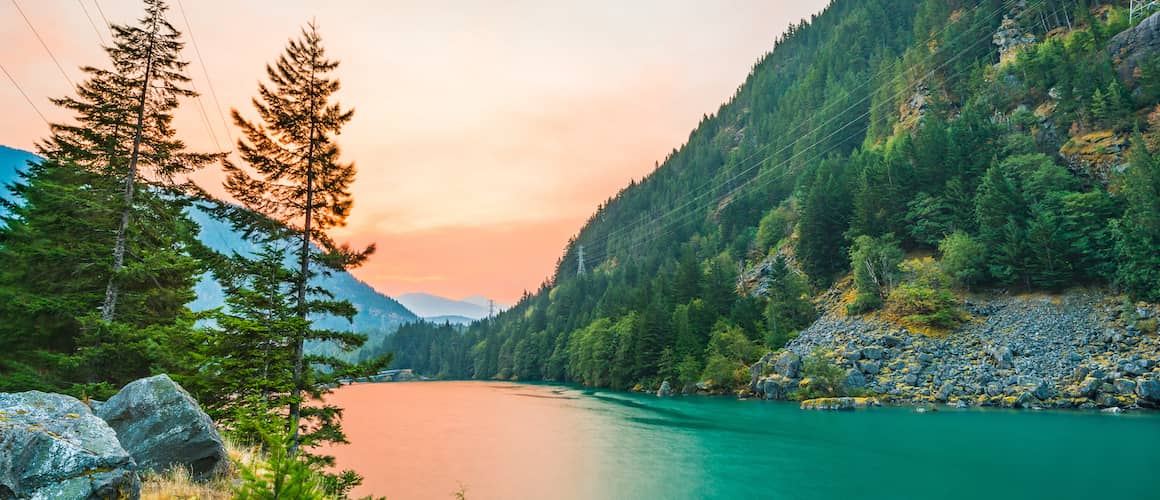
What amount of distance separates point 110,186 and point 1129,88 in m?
92.2

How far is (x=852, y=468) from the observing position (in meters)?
24.2

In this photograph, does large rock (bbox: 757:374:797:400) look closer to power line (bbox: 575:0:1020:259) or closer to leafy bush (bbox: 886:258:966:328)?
leafy bush (bbox: 886:258:966:328)

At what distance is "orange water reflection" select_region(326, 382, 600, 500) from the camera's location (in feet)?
74.8

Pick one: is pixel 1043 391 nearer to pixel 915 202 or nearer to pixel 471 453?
pixel 915 202

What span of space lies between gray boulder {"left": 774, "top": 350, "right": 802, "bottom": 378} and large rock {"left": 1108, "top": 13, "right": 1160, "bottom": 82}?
172 feet

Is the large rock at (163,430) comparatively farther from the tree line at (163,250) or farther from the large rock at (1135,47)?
the large rock at (1135,47)

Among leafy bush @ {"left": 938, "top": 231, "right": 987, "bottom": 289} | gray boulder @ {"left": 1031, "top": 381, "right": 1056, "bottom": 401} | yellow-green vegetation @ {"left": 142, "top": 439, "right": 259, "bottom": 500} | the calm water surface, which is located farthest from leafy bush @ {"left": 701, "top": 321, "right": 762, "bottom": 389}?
yellow-green vegetation @ {"left": 142, "top": 439, "right": 259, "bottom": 500}

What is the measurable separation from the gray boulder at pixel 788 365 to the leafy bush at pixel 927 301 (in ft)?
39.2

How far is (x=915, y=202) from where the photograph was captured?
220ft

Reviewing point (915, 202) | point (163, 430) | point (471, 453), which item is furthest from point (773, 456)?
point (915, 202)

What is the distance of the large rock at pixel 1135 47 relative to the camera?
58.6 m

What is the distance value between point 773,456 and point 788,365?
30406 millimetres

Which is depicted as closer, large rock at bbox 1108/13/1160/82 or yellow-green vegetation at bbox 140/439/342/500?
yellow-green vegetation at bbox 140/439/342/500

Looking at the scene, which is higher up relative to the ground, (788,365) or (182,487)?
(788,365)
